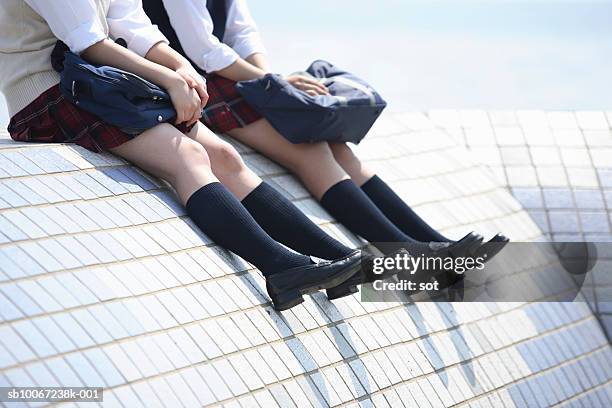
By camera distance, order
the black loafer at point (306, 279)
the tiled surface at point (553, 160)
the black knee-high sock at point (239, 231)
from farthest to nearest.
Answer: the tiled surface at point (553, 160) → the black knee-high sock at point (239, 231) → the black loafer at point (306, 279)

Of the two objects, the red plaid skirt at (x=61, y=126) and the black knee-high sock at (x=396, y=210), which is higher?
the red plaid skirt at (x=61, y=126)

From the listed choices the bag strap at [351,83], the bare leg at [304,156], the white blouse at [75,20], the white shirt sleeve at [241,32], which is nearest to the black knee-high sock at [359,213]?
the bare leg at [304,156]

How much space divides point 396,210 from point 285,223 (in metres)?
0.91

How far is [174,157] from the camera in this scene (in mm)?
4004

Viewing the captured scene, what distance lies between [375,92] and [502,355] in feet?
4.26

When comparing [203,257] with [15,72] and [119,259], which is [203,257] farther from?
[15,72]

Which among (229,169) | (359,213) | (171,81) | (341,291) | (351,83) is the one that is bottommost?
(359,213)

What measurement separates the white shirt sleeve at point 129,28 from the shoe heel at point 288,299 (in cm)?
A: 110

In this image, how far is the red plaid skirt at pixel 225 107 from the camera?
15.7 ft

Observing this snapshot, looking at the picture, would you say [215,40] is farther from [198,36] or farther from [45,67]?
[45,67]

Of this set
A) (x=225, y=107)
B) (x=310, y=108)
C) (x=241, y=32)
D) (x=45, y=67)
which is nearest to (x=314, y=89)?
(x=310, y=108)

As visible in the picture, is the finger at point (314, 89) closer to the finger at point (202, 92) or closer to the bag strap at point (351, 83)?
the bag strap at point (351, 83)

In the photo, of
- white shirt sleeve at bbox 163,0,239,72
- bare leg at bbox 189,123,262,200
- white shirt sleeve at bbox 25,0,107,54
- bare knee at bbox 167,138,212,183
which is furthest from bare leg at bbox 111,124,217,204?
white shirt sleeve at bbox 163,0,239,72

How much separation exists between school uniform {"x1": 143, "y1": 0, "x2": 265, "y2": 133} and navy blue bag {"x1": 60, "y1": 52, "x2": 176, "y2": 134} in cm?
70
